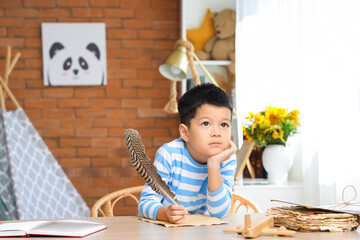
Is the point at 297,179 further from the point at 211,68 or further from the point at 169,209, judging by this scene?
the point at 169,209

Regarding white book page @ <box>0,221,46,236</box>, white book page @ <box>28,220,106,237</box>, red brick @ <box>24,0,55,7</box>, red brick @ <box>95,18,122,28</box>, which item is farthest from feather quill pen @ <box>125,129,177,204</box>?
red brick @ <box>24,0,55,7</box>

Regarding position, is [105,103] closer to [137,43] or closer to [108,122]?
[108,122]

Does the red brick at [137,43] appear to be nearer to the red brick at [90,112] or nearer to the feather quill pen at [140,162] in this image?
the red brick at [90,112]

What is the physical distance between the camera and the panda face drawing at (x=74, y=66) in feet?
12.1

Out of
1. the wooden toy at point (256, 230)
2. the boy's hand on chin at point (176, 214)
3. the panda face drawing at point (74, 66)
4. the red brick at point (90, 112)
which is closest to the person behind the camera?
the wooden toy at point (256, 230)

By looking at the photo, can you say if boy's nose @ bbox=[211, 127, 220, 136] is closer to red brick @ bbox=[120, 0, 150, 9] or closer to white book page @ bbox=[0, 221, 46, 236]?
white book page @ bbox=[0, 221, 46, 236]

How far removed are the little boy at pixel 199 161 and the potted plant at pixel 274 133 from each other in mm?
1200

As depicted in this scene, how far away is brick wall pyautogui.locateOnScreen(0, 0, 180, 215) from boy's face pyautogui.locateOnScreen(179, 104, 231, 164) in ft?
8.48

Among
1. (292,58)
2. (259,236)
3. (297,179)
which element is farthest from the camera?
(297,179)

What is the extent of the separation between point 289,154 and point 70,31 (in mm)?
2049

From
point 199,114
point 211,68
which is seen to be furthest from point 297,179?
point 199,114

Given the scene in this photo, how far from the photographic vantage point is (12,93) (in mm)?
3723

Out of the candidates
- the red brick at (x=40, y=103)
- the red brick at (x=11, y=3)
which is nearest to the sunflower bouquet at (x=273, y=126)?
the red brick at (x=40, y=103)

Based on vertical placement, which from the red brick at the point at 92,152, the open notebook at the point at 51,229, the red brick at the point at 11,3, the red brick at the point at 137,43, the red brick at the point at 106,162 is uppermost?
the red brick at the point at 11,3
